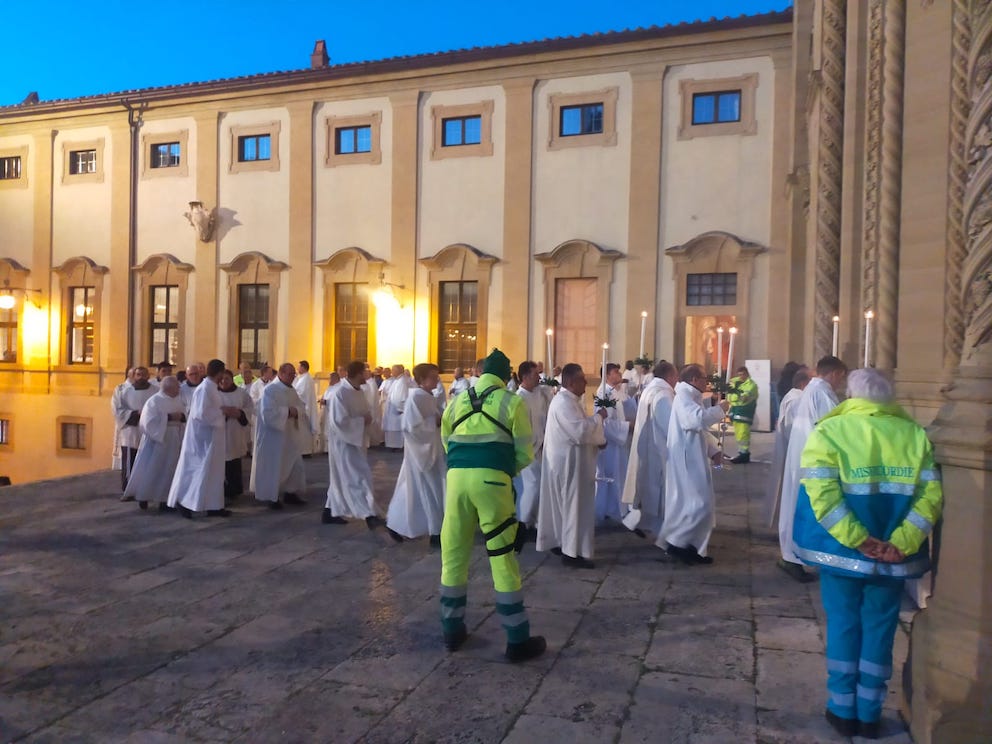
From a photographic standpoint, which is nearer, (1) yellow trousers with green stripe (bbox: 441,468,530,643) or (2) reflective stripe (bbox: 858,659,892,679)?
(2) reflective stripe (bbox: 858,659,892,679)

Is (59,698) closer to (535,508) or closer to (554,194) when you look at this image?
(535,508)

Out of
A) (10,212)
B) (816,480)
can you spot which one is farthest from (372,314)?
(816,480)

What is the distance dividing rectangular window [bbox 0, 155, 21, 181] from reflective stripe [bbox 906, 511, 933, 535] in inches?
1067

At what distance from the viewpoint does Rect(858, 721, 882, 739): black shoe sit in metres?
3.78

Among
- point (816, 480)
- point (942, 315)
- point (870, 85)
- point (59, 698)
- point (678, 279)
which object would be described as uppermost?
point (870, 85)

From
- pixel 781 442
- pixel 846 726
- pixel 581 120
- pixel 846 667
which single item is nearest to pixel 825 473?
pixel 846 667

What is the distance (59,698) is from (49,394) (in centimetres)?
2183

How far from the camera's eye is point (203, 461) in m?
9.39

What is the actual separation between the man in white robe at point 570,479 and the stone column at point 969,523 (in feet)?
10.8

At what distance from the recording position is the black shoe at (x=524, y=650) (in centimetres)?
473

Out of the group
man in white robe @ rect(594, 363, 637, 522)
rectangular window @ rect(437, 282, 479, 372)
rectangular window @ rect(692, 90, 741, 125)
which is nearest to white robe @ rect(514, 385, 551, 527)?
man in white robe @ rect(594, 363, 637, 522)

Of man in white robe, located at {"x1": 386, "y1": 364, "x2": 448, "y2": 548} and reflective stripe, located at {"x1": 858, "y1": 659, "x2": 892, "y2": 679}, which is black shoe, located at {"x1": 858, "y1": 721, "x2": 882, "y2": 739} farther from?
man in white robe, located at {"x1": 386, "y1": 364, "x2": 448, "y2": 548}

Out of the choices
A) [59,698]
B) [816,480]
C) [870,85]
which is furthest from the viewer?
[870,85]

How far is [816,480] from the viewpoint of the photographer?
368 cm
